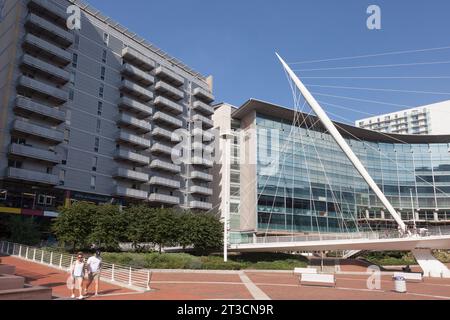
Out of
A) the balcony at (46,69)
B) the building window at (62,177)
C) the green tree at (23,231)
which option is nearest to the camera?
the green tree at (23,231)

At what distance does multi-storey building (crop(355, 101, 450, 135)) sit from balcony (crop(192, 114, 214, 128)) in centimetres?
7983

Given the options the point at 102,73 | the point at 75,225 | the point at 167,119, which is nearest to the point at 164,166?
the point at 167,119

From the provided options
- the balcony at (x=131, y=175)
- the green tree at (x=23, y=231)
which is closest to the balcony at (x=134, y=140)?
the balcony at (x=131, y=175)

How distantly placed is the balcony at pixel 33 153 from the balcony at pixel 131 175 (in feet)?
33.2

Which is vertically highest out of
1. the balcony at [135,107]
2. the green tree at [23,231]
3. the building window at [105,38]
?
the building window at [105,38]

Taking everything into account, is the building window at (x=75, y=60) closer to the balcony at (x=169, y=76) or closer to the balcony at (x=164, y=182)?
the balcony at (x=169, y=76)

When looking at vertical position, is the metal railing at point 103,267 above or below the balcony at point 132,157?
below

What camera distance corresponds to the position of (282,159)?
76.6m

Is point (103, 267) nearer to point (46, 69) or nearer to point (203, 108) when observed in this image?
point (46, 69)

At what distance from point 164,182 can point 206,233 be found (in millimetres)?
22095

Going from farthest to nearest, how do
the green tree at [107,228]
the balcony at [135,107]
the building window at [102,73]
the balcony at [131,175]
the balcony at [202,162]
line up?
the balcony at [202,162] → the balcony at [135,107] → the building window at [102,73] → the balcony at [131,175] → the green tree at [107,228]

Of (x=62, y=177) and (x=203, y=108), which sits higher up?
(x=203, y=108)

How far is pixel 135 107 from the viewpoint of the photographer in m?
68.1

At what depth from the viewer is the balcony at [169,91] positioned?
245 feet
